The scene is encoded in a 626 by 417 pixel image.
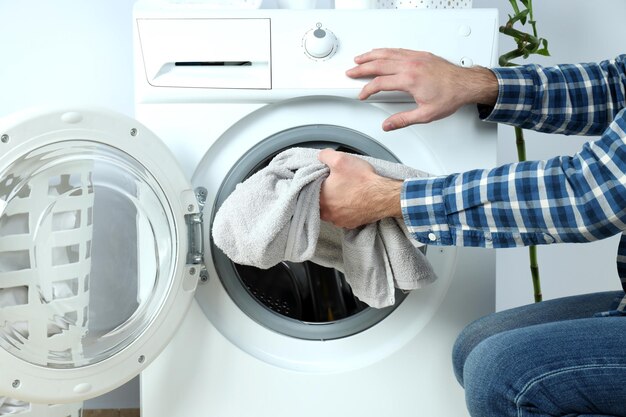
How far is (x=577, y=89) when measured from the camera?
1344mm

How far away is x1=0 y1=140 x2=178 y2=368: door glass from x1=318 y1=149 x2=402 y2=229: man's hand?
0.27 meters

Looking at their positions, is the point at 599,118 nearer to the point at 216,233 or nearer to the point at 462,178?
the point at 462,178

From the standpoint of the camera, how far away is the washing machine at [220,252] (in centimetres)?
124

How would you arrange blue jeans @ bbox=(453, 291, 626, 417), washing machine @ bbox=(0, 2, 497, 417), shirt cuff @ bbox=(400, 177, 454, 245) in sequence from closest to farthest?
1. blue jeans @ bbox=(453, 291, 626, 417)
2. shirt cuff @ bbox=(400, 177, 454, 245)
3. washing machine @ bbox=(0, 2, 497, 417)

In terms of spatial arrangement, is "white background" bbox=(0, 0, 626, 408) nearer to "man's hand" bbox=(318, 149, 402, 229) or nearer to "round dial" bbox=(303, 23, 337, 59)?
"round dial" bbox=(303, 23, 337, 59)

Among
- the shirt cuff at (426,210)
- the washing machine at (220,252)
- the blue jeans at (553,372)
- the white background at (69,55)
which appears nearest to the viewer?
the blue jeans at (553,372)

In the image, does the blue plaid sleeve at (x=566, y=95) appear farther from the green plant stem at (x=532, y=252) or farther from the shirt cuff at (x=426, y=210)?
the green plant stem at (x=532, y=252)

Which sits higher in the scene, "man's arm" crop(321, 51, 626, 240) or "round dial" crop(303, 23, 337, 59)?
"round dial" crop(303, 23, 337, 59)

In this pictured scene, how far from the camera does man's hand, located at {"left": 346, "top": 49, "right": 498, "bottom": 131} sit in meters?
1.29

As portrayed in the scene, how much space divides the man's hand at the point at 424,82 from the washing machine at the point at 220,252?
0.04 metres

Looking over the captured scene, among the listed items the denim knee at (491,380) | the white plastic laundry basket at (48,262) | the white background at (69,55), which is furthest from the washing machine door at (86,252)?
the white background at (69,55)

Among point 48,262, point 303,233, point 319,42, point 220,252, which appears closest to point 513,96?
point 319,42

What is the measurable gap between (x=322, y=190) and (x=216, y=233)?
0.57ft

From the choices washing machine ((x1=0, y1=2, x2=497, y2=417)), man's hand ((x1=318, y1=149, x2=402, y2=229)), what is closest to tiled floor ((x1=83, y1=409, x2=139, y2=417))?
washing machine ((x1=0, y1=2, x2=497, y2=417))
